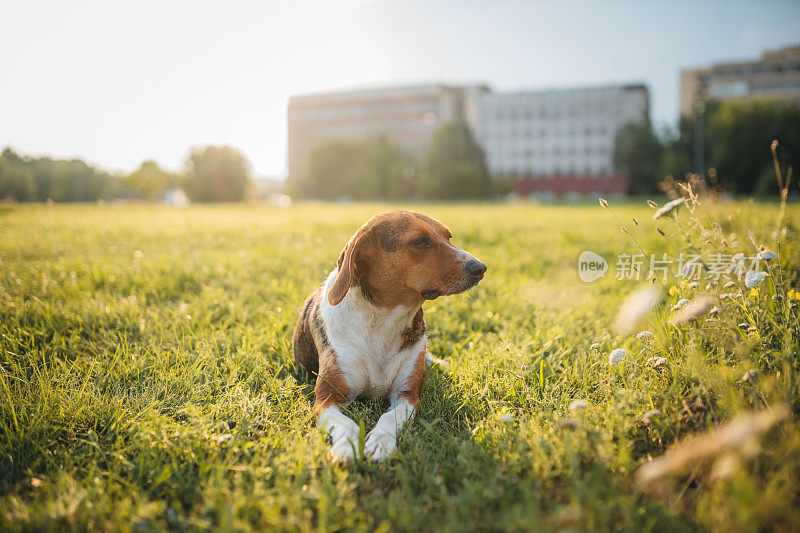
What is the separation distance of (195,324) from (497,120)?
94.5 metres

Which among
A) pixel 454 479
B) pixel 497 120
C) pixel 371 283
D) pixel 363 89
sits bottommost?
pixel 454 479

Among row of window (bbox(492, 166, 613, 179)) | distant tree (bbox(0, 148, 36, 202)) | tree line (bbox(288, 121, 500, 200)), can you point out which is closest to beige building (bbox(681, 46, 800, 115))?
row of window (bbox(492, 166, 613, 179))

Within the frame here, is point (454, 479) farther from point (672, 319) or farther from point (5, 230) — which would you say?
point (5, 230)

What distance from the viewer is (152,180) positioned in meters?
60.5

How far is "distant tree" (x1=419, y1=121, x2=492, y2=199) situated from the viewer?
188 feet

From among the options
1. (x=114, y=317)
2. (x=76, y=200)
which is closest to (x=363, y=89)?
(x=76, y=200)

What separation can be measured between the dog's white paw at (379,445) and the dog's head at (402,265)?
2.79ft

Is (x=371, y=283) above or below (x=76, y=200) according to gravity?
below

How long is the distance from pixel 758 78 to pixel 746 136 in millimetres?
67093

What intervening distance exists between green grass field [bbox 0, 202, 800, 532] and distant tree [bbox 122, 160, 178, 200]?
54820 mm

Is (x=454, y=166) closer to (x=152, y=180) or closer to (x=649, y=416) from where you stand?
(x=152, y=180)

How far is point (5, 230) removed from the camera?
33.7 ft

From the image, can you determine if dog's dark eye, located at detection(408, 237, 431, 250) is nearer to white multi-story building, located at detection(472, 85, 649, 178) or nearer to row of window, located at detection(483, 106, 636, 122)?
white multi-story building, located at detection(472, 85, 649, 178)

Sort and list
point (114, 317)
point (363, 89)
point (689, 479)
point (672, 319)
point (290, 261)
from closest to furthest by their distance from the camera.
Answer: point (689, 479), point (672, 319), point (114, 317), point (290, 261), point (363, 89)
